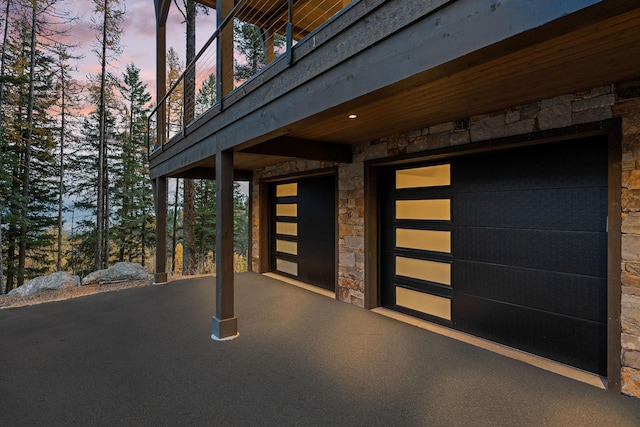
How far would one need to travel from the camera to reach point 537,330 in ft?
10.3

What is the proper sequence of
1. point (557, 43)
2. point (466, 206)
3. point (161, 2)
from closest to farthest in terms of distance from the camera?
point (557, 43) < point (466, 206) < point (161, 2)

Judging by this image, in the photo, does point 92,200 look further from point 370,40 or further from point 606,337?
point 606,337

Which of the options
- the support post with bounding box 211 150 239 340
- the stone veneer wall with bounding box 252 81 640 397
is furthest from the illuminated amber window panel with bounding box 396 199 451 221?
the support post with bounding box 211 150 239 340

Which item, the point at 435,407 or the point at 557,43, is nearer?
the point at 557,43

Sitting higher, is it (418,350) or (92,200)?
(92,200)

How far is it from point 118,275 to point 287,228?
155 inches

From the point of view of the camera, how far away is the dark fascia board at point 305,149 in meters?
4.04

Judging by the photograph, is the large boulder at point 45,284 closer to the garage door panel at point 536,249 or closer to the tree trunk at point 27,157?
the tree trunk at point 27,157

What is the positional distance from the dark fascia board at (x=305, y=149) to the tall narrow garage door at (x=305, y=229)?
0.99m

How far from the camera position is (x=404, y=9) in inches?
65.5

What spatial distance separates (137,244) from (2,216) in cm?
622

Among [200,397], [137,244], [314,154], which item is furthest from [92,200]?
[200,397]

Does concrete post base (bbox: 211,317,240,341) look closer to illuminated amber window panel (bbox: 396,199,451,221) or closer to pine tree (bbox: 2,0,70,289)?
illuminated amber window panel (bbox: 396,199,451,221)

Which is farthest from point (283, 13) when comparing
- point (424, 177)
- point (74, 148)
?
point (74, 148)
